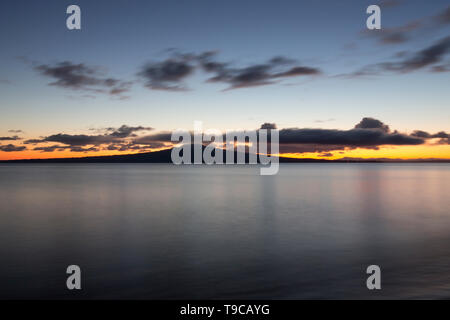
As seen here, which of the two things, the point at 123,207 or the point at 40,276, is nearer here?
the point at 40,276

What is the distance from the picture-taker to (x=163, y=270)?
48.8 feet

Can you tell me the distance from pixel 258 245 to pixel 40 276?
1059cm

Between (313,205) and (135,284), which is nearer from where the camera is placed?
(135,284)

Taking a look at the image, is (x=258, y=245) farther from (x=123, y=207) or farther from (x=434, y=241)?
(x=123, y=207)

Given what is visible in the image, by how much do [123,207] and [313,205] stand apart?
2011 centimetres

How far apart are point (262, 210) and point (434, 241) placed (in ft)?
55.0

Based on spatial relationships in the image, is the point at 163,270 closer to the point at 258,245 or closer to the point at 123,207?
the point at 258,245
